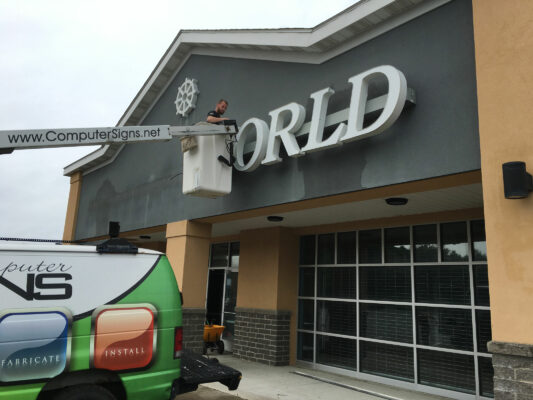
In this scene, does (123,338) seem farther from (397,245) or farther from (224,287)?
(224,287)

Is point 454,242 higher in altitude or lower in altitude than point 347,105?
lower

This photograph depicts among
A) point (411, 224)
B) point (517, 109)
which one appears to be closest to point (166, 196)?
point (411, 224)

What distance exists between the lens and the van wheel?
15.8 feet

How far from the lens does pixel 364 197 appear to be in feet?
24.5

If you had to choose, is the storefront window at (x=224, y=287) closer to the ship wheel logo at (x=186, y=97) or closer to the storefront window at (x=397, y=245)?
the ship wheel logo at (x=186, y=97)

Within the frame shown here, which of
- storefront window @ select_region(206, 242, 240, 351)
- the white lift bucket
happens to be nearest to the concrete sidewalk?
storefront window @ select_region(206, 242, 240, 351)

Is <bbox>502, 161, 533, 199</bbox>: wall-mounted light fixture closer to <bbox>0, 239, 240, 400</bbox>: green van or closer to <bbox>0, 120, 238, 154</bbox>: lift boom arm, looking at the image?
<bbox>0, 239, 240, 400</bbox>: green van

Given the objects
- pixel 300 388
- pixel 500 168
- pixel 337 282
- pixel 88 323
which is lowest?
pixel 300 388

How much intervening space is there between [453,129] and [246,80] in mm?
5372

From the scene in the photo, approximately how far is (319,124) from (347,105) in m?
0.56

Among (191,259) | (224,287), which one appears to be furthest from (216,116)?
(224,287)

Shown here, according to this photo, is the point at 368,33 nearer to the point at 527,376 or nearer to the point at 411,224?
the point at 411,224

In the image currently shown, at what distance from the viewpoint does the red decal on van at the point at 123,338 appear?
5.06 m

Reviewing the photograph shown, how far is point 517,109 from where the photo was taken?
16.9 feet
